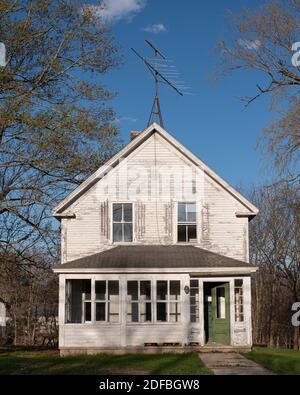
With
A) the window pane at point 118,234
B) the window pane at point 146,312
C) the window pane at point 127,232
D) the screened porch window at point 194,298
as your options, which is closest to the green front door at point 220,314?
the screened porch window at point 194,298

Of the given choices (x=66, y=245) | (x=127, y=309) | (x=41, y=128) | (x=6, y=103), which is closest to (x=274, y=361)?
(x=127, y=309)

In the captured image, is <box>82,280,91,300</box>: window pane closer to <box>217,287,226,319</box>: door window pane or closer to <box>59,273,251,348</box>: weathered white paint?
<box>59,273,251,348</box>: weathered white paint

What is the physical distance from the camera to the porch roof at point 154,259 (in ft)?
68.9

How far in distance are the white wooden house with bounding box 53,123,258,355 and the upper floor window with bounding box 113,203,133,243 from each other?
0.13 ft

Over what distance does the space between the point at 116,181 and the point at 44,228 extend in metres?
3.28

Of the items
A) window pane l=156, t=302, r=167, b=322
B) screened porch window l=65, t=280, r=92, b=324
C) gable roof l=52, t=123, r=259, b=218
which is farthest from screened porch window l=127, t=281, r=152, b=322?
gable roof l=52, t=123, r=259, b=218

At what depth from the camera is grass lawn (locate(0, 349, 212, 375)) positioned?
49.0ft

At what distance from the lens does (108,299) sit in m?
21.7

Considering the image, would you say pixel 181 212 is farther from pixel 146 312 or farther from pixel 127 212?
pixel 146 312

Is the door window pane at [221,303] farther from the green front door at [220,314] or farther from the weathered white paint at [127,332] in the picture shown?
the weathered white paint at [127,332]

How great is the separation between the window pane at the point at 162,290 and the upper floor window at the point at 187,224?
82.8 inches

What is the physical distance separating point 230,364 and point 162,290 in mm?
5416

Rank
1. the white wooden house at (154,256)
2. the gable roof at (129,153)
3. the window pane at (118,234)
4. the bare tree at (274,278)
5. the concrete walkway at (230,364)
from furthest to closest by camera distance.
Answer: the bare tree at (274,278) → the window pane at (118,234) → the gable roof at (129,153) → the white wooden house at (154,256) → the concrete walkway at (230,364)
